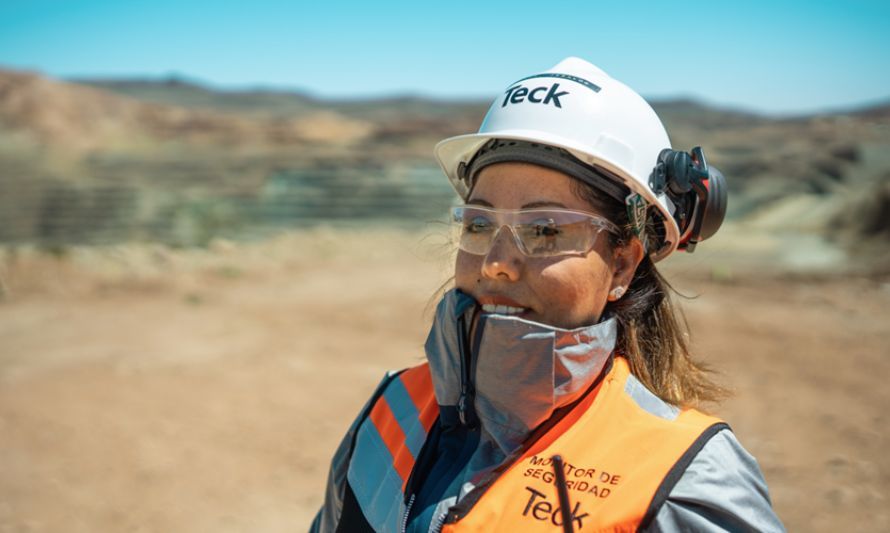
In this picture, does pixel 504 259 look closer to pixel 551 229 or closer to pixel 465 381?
pixel 551 229


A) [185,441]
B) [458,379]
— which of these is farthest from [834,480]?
[185,441]

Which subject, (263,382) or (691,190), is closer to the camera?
(691,190)

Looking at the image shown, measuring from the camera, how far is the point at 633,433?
1.45 metres

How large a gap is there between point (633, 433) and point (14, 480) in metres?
4.89

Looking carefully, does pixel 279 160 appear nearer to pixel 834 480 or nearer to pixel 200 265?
pixel 200 265

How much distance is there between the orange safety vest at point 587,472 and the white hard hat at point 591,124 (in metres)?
0.46

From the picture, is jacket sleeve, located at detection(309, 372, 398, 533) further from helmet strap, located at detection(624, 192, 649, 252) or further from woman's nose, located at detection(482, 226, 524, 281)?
helmet strap, located at detection(624, 192, 649, 252)

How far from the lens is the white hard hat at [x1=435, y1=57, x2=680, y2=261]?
162cm

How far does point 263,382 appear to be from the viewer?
6801 mm

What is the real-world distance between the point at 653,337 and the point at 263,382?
5.59 m

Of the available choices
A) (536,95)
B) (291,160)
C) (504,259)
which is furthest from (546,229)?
(291,160)

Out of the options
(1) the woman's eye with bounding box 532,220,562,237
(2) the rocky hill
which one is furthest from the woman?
(2) the rocky hill

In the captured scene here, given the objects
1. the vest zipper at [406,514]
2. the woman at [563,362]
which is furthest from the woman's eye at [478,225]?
the vest zipper at [406,514]

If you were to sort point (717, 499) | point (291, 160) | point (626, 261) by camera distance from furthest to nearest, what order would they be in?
point (291, 160), point (626, 261), point (717, 499)
